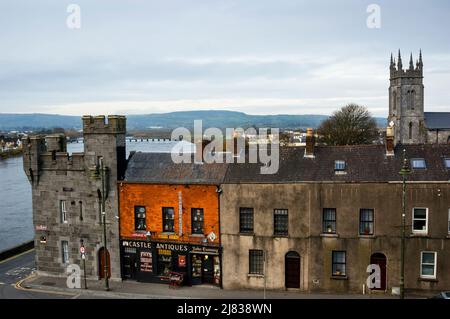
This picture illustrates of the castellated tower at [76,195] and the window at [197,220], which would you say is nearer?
the window at [197,220]

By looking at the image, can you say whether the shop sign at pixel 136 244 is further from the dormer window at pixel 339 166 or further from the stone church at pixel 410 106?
the stone church at pixel 410 106

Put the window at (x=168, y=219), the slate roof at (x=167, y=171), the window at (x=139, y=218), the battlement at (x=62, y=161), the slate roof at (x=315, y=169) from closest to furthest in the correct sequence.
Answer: the slate roof at (x=315, y=169) → the slate roof at (x=167, y=171) → the window at (x=168, y=219) → the window at (x=139, y=218) → the battlement at (x=62, y=161)

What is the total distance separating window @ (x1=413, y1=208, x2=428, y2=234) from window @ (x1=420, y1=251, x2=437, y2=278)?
4.12ft

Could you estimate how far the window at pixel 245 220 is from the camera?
2720cm

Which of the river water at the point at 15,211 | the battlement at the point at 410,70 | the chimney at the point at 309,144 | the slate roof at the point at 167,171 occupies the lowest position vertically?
the river water at the point at 15,211

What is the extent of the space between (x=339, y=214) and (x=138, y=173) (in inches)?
496

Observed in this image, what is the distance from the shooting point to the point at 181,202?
2816 cm

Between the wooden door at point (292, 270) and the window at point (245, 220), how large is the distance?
106 inches

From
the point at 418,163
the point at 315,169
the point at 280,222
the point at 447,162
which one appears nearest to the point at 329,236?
the point at 280,222

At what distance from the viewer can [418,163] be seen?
25859mm

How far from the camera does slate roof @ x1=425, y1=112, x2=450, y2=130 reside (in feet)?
295

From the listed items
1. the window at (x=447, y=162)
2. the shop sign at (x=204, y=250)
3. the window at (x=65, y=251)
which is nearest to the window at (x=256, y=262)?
the shop sign at (x=204, y=250)

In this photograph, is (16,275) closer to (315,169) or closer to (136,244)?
(136,244)
